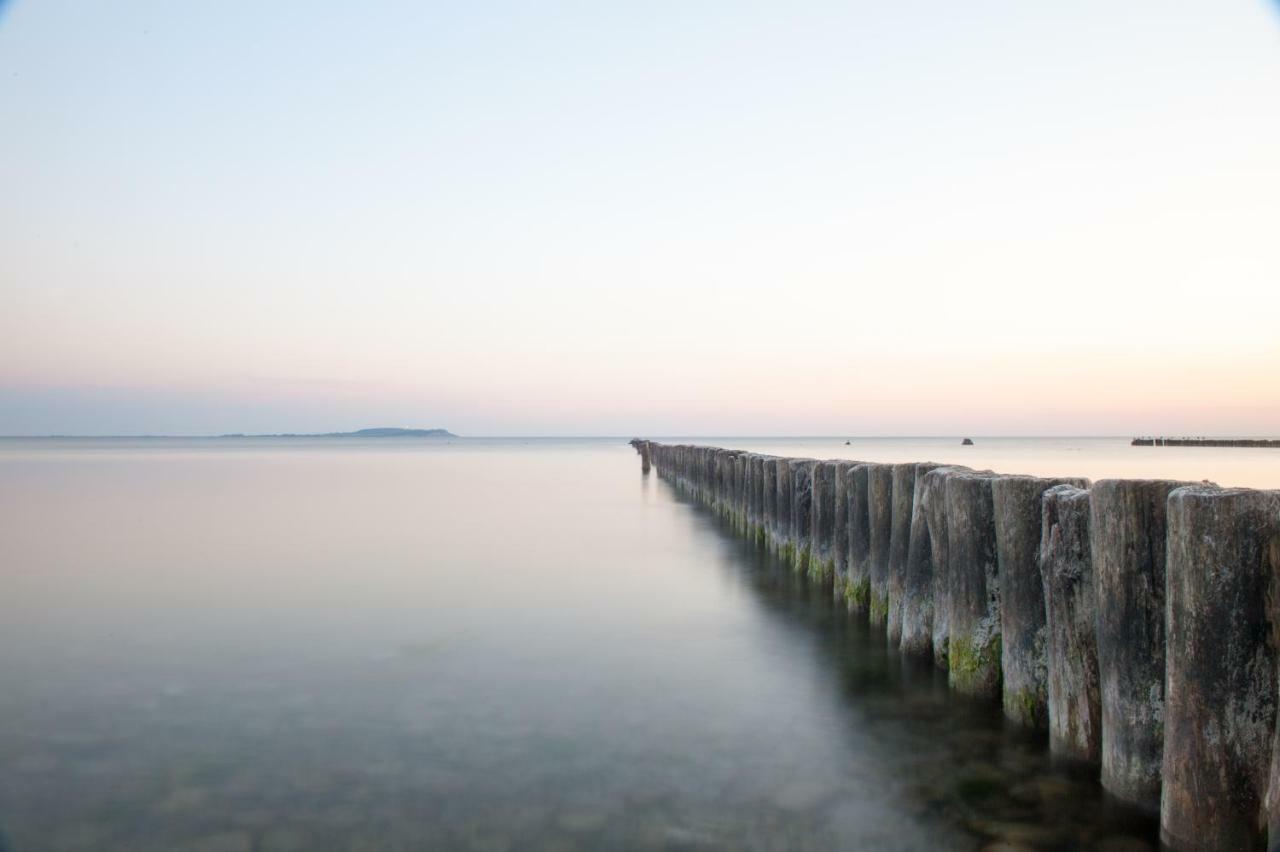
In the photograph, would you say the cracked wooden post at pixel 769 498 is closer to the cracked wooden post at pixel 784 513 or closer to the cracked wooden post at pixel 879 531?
the cracked wooden post at pixel 784 513

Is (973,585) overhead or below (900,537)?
below

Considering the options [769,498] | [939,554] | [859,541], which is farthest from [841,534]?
[769,498]

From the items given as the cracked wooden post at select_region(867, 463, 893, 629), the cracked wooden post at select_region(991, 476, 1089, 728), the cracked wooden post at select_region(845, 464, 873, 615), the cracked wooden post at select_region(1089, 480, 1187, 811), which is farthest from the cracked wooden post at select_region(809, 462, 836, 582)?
the cracked wooden post at select_region(1089, 480, 1187, 811)

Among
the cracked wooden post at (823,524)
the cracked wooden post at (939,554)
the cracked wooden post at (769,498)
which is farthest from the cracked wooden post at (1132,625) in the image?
the cracked wooden post at (769,498)

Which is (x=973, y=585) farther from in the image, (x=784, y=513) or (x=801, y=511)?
(x=784, y=513)

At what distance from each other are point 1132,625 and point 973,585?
1282 mm

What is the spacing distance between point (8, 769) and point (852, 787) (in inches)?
142

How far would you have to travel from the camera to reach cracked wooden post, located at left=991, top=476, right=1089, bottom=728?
13.2 ft

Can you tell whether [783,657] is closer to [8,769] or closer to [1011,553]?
[1011,553]

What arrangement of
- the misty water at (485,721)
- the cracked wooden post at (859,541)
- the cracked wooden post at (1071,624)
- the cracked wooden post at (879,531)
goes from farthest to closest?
the cracked wooden post at (859,541) < the cracked wooden post at (879,531) < the cracked wooden post at (1071,624) < the misty water at (485,721)

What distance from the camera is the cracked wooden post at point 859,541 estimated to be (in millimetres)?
6590

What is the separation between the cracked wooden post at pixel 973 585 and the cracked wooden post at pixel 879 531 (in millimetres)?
A: 1216

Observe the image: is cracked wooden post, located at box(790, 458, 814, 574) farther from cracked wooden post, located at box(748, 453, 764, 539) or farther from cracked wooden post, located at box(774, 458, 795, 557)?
cracked wooden post, located at box(748, 453, 764, 539)

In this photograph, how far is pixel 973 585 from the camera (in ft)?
14.9
